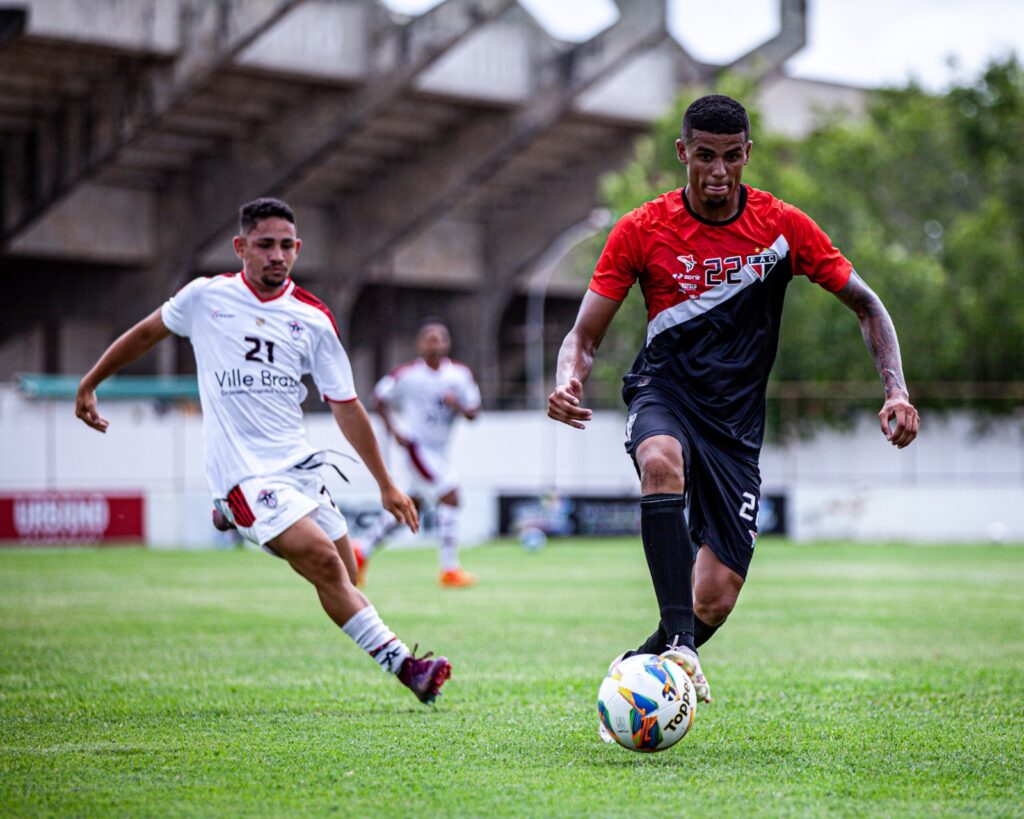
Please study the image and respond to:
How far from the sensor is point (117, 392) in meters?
34.5

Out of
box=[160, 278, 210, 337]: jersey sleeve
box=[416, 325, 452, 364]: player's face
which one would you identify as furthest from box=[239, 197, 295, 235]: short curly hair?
box=[416, 325, 452, 364]: player's face

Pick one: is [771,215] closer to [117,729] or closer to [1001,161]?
[117,729]

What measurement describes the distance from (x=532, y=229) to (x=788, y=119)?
8.98 meters

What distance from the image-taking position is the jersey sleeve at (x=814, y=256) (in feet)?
20.6

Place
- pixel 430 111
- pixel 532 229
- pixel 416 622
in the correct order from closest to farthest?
pixel 416 622, pixel 430 111, pixel 532 229

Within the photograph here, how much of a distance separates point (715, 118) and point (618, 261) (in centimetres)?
70

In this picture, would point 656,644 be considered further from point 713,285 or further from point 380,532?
point 380,532

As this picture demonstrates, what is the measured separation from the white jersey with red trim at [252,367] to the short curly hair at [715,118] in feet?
7.00

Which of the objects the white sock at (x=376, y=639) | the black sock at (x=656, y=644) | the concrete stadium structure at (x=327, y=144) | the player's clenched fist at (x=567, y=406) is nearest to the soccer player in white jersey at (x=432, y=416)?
the white sock at (x=376, y=639)

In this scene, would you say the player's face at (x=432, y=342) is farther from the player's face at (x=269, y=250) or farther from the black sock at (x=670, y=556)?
the black sock at (x=670, y=556)

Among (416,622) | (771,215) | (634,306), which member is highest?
(634,306)

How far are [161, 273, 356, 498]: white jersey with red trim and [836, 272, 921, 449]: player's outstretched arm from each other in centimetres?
243

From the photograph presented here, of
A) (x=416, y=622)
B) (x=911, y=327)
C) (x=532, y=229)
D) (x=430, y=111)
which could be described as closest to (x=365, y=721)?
(x=416, y=622)

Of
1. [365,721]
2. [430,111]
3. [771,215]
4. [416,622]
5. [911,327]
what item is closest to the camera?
[771,215]
